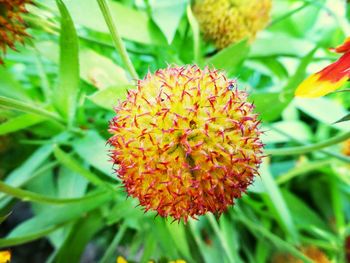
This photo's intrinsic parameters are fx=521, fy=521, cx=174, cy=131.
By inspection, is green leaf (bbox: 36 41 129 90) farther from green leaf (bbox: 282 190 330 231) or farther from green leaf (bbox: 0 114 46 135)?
green leaf (bbox: 282 190 330 231)

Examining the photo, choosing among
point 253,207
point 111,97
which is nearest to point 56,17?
point 111,97

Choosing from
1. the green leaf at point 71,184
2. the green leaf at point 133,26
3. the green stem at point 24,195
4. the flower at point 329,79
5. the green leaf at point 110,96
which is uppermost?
the green leaf at point 133,26

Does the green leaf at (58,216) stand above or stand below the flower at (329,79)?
below

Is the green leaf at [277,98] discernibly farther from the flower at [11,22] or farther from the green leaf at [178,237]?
the flower at [11,22]

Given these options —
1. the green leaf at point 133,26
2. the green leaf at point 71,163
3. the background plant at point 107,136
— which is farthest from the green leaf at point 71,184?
the green leaf at point 133,26

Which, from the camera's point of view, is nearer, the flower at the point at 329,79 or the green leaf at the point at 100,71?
the flower at the point at 329,79

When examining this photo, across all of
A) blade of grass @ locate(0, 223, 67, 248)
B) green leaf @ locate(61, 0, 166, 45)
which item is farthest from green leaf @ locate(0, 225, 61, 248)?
green leaf @ locate(61, 0, 166, 45)

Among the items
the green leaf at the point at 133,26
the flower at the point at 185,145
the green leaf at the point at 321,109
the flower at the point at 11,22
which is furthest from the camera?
the green leaf at the point at 321,109
